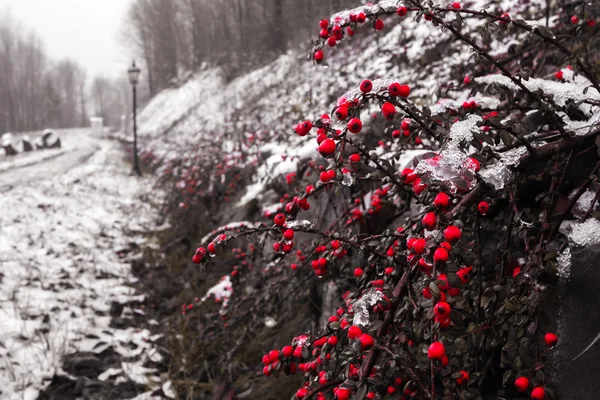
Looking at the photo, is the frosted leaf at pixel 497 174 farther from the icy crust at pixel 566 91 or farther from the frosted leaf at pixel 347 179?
the icy crust at pixel 566 91

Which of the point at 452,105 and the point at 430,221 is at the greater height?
the point at 452,105

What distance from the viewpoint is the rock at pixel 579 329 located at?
1390 mm

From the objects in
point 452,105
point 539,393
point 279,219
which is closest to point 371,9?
point 452,105

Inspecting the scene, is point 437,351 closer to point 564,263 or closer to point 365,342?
point 365,342

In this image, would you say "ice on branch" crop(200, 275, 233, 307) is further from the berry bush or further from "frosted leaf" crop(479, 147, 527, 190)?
"frosted leaf" crop(479, 147, 527, 190)

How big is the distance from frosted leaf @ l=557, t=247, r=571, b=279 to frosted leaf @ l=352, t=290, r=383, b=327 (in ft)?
2.67

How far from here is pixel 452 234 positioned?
0.98 m

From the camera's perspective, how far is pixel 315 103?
7.82 m

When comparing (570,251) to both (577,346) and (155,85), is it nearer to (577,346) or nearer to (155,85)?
(577,346)

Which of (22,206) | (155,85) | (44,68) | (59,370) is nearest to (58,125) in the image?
(44,68)

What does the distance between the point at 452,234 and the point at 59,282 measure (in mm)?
4645

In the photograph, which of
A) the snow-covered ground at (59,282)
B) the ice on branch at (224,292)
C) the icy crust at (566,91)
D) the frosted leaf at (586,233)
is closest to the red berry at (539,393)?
the frosted leaf at (586,233)

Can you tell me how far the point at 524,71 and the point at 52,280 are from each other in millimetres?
4795

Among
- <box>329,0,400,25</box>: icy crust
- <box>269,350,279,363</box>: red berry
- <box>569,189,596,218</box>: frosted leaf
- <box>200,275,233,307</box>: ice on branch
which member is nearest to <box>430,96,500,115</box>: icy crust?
<box>329,0,400,25</box>: icy crust
